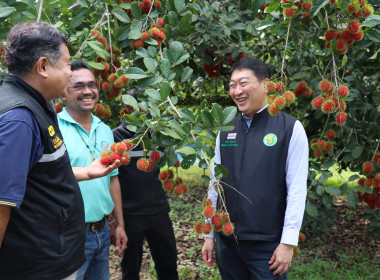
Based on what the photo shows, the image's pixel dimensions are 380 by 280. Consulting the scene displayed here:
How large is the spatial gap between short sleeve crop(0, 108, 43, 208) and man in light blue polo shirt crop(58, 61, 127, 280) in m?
0.79

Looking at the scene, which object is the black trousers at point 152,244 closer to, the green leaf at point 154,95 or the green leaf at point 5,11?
the green leaf at point 154,95

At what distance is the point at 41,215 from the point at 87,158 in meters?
0.73

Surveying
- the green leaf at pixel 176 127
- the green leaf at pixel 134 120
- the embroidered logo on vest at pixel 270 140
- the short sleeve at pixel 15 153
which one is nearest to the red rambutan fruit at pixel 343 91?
the embroidered logo on vest at pixel 270 140

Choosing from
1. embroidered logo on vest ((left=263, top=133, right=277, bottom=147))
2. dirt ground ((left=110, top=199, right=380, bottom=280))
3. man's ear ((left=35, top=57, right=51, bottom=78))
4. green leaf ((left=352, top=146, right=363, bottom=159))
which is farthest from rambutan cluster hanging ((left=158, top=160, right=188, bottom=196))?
dirt ground ((left=110, top=199, right=380, bottom=280))

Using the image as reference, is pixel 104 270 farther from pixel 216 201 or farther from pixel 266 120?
pixel 266 120

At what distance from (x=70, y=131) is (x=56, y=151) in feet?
2.34

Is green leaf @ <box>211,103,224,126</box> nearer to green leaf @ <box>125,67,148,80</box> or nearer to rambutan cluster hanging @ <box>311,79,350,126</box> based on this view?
green leaf @ <box>125,67,148,80</box>

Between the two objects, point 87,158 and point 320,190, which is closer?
point 87,158

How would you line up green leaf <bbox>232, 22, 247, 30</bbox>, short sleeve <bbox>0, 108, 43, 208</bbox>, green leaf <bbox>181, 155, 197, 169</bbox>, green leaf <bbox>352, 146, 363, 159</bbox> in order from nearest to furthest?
short sleeve <bbox>0, 108, 43, 208</bbox> < green leaf <bbox>181, 155, 197, 169</bbox> < green leaf <bbox>352, 146, 363, 159</bbox> < green leaf <bbox>232, 22, 247, 30</bbox>

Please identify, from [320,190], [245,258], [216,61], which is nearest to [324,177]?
[320,190]

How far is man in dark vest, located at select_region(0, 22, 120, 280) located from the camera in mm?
1116

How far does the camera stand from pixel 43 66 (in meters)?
1.27

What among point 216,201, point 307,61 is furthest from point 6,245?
point 307,61

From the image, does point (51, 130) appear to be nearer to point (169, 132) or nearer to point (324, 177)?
point (169, 132)
